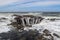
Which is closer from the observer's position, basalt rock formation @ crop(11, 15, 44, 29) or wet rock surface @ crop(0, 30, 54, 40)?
wet rock surface @ crop(0, 30, 54, 40)

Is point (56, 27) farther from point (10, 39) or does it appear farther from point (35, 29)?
point (10, 39)

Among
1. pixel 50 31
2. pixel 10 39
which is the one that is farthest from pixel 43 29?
pixel 10 39

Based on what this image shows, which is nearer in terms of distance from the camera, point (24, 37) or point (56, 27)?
point (24, 37)

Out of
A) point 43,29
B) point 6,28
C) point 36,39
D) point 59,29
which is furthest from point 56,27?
point 6,28

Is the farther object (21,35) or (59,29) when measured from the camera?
(59,29)

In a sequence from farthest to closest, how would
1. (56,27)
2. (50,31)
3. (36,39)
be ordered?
(56,27)
(50,31)
(36,39)

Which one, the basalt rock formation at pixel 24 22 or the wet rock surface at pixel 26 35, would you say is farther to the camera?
the basalt rock formation at pixel 24 22

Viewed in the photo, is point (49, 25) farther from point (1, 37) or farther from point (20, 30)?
point (1, 37)

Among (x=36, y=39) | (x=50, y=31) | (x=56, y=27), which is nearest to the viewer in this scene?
(x=36, y=39)

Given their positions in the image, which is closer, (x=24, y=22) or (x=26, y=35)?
(x=26, y=35)
